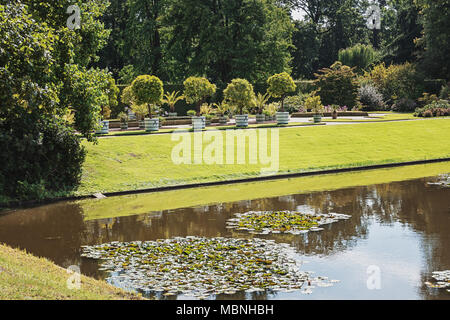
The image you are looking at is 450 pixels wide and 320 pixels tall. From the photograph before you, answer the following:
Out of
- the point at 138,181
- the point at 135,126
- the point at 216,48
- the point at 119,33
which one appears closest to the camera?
the point at 138,181

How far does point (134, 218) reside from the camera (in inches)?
627

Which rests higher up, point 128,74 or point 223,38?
point 223,38

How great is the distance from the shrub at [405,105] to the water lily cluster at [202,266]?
140ft

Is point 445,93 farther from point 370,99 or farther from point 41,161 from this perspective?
point 41,161

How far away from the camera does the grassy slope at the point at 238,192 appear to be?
17594 mm

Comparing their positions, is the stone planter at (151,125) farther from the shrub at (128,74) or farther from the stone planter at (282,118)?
the shrub at (128,74)

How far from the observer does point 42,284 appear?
8.41 meters

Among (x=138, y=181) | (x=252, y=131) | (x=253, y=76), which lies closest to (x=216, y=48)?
(x=253, y=76)

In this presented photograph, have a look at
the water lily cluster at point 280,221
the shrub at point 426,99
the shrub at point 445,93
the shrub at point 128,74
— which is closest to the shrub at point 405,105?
the shrub at point 426,99

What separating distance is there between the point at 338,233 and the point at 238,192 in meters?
7.40

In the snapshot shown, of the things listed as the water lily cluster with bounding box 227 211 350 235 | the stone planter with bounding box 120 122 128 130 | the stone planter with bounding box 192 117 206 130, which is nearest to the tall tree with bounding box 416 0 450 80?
the stone planter with bounding box 192 117 206 130

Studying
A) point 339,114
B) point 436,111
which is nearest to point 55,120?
point 436,111

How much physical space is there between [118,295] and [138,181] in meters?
13.4

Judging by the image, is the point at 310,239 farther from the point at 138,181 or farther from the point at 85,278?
the point at 138,181
